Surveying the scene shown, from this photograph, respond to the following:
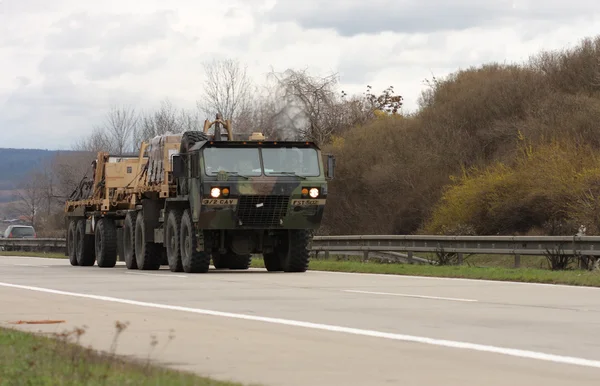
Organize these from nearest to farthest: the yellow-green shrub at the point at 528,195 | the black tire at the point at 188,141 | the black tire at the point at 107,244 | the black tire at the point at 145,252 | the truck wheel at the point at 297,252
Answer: the truck wheel at the point at 297,252, the black tire at the point at 188,141, the black tire at the point at 145,252, the black tire at the point at 107,244, the yellow-green shrub at the point at 528,195

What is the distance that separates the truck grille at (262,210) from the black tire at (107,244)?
360 inches

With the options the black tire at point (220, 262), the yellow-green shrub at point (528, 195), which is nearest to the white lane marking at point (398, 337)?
the black tire at point (220, 262)

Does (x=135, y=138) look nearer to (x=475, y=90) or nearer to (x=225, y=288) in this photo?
(x=475, y=90)

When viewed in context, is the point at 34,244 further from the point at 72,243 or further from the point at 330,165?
the point at 330,165

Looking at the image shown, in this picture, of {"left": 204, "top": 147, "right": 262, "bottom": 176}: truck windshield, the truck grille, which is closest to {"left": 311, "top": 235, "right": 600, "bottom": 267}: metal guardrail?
the truck grille

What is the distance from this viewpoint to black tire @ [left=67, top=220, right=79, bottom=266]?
130 ft

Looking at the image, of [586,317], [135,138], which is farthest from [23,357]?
[135,138]

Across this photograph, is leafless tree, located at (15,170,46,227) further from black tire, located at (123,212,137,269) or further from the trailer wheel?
the trailer wheel

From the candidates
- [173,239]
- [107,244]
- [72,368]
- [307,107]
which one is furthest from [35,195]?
[72,368]

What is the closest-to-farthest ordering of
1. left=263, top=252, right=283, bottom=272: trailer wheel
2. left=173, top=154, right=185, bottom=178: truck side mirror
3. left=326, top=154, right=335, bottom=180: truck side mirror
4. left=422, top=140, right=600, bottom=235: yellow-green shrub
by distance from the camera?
left=326, top=154, right=335, bottom=180: truck side mirror → left=173, top=154, right=185, bottom=178: truck side mirror → left=263, top=252, right=283, bottom=272: trailer wheel → left=422, top=140, right=600, bottom=235: yellow-green shrub

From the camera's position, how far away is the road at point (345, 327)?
31.1 ft

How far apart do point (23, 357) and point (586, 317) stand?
6.87 meters

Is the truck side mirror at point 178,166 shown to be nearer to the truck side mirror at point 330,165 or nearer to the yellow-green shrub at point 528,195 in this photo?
the truck side mirror at point 330,165

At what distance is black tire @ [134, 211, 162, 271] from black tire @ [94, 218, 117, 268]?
11.4 feet
